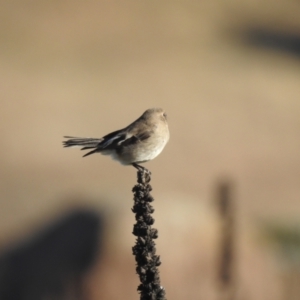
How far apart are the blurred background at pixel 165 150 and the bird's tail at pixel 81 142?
2.66m

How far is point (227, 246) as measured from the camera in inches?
266

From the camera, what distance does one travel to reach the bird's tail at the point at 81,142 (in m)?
3.93

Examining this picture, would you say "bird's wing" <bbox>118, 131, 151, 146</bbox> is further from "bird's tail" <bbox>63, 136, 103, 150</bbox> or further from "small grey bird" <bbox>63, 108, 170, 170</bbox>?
"bird's tail" <bbox>63, 136, 103, 150</bbox>

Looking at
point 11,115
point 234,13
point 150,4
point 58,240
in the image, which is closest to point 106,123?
point 11,115

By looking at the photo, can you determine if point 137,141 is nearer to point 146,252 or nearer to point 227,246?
point 146,252

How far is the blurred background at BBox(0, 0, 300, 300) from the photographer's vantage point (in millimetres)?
6574

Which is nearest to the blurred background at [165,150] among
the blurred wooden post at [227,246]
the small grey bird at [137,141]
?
the blurred wooden post at [227,246]

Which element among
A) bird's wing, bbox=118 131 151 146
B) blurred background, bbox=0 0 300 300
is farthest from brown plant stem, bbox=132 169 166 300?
blurred background, bbox=0 0 300 300

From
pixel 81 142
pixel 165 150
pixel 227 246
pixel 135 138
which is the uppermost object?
pixel 165 150

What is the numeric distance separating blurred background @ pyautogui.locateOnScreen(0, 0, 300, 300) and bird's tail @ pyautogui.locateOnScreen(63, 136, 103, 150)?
2662 mm

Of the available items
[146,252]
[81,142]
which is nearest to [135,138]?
[81,142]

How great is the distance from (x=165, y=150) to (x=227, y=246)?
1.57 metres

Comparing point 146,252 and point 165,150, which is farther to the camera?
point 165,150

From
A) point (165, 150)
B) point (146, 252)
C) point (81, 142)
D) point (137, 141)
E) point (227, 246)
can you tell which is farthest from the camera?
point (165, 150)
